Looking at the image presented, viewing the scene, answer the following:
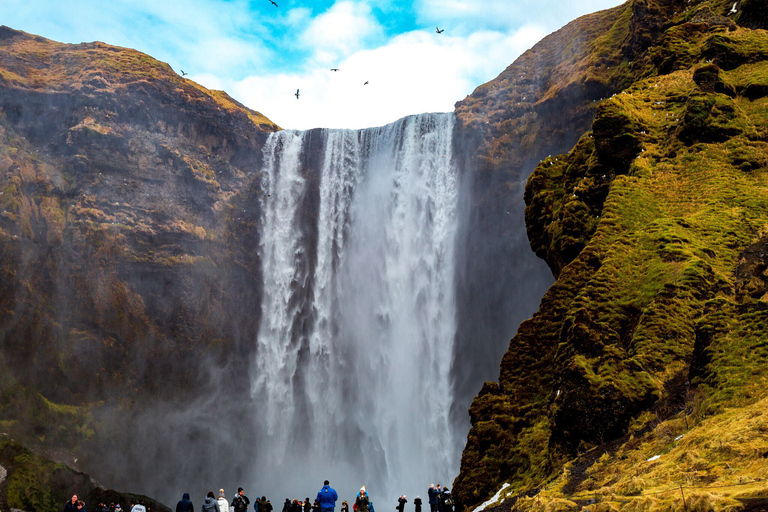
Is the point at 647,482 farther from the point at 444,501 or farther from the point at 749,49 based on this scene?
the point at 749,49

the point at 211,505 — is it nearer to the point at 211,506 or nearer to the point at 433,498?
the point at 211,506

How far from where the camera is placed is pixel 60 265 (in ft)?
159

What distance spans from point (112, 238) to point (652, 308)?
4577 cm

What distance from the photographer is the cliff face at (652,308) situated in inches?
400

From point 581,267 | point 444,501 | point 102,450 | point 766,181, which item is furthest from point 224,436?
point 766,181

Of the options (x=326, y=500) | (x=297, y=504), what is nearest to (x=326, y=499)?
(x=326, y=500)

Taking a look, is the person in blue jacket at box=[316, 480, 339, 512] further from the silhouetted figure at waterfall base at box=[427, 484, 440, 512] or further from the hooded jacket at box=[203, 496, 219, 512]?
the silhouetted figure at waterfall base at box=[427, 484, 440, 512]

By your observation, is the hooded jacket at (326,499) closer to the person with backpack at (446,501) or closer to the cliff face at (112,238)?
the person with backpack at (446,501)

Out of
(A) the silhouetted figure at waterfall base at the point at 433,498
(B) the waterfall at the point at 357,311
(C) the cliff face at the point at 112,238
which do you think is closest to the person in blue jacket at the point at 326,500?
(A) the silhouetted figure at waterfall base at the point at 433,498

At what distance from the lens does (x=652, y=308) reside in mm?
13820

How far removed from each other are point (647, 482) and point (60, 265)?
49645mm

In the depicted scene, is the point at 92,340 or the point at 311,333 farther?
the point at 311,333

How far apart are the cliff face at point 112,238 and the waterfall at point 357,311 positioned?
9.04 ft

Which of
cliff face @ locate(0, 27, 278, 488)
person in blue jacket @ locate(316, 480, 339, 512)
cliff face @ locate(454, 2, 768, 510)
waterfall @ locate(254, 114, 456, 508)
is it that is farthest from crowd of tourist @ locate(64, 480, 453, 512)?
cliff face @ locate(0, 27, 278, 488)
